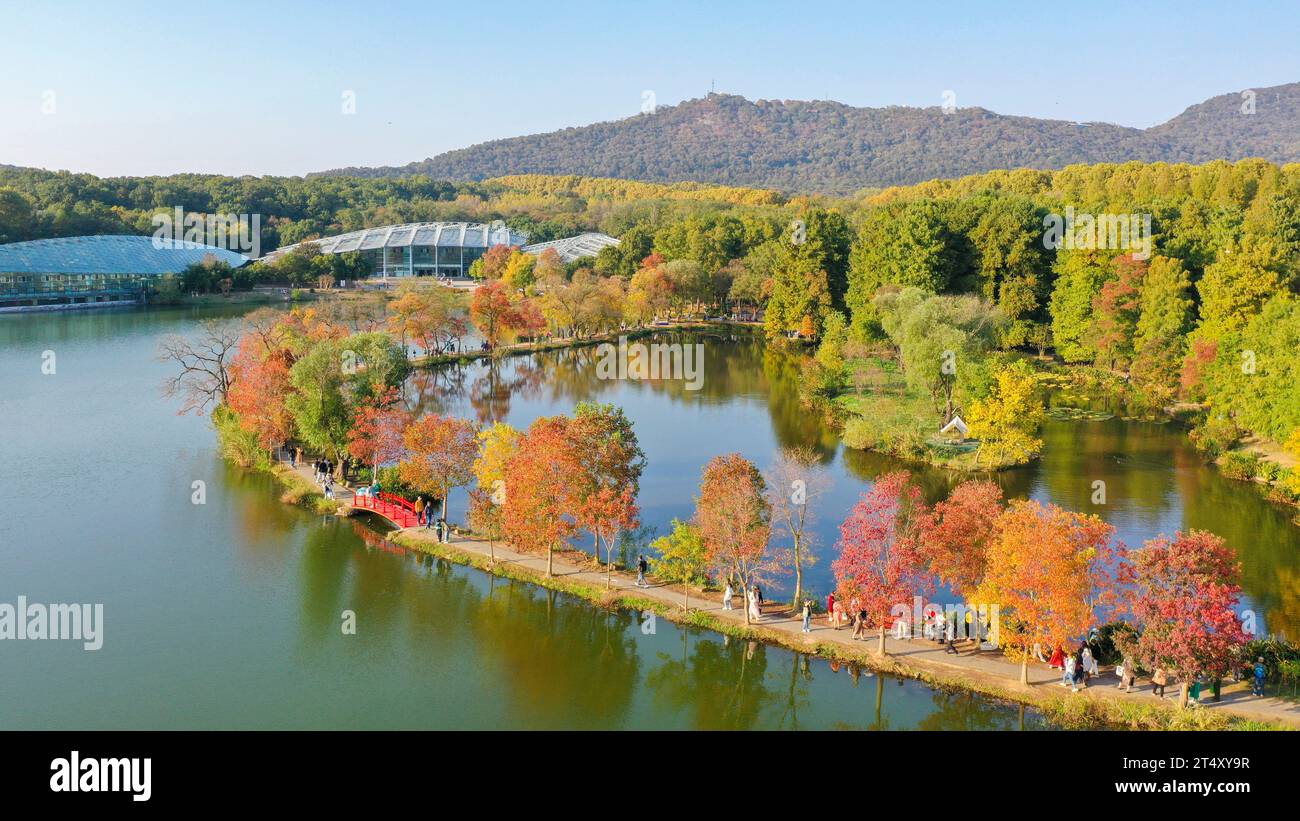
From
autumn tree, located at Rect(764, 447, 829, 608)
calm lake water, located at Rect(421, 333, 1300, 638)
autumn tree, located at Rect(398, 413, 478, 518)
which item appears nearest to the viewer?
autumn tree, located at Rect(764, 447, 829, 608)

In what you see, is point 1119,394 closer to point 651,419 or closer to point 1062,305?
point 1062,305

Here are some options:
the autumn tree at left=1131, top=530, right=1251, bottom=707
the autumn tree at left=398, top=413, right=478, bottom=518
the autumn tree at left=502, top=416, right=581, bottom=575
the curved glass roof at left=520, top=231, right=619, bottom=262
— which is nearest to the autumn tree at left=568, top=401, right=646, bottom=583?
the autumn tree at left=502, top=416, right=581, bottom=575

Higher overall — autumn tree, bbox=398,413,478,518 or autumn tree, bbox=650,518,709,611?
autumn tree, bbox=398,413,478,518

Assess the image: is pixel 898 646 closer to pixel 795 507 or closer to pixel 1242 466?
pixel 795 507

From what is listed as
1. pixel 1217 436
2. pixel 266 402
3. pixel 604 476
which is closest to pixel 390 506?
pixel 266 402

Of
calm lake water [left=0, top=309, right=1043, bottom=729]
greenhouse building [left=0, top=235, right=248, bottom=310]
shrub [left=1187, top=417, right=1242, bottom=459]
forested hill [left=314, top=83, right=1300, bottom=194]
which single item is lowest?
calm lake water [left=0, top=309, right=1043, bottom=729]

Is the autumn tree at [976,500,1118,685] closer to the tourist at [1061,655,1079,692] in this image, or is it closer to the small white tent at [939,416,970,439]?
the tourist at [1061,655,1079,692]
